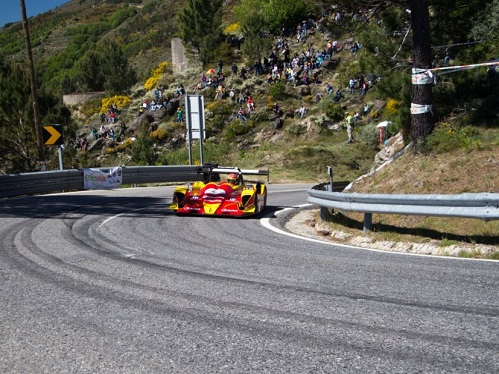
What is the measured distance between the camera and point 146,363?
12.5 feet

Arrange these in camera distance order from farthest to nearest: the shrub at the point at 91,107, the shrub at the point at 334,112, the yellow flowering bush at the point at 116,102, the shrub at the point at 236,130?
the shrub at the point at 91,107
the yellow flowering bush at the point at 116,102
the shrub at the point at 236,130
the shrub at the point at 334,112

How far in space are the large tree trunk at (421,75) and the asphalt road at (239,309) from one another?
5.60 metres

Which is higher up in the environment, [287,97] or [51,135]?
[287,97]

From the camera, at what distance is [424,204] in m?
8.66

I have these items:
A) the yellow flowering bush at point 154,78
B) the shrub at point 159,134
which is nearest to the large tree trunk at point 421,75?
the shrub at point 159,134

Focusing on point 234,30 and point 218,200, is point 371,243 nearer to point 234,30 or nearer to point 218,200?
point 218,200

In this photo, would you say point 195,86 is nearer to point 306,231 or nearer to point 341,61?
point 341,61

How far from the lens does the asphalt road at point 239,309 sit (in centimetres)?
384

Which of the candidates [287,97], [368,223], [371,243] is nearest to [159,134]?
[287,97]

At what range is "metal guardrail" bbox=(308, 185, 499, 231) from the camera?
25.3ft

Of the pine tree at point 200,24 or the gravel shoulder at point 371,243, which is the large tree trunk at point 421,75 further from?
the pine tree at point 200,24

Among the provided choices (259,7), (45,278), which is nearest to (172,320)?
(45,278)

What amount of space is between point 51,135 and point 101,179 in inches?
98.1

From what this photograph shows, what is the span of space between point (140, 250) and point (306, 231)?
4110mm
